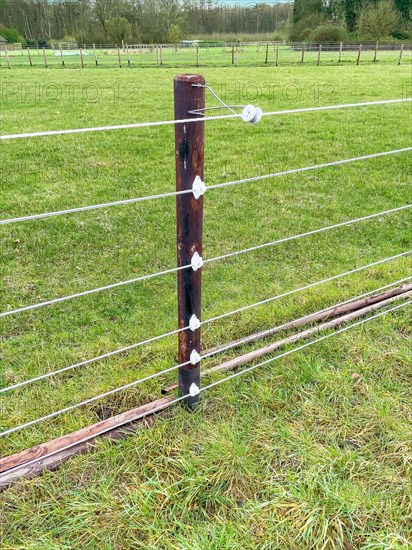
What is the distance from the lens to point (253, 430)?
180 cm

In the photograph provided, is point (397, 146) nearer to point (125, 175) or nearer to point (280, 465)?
point (125, 175)

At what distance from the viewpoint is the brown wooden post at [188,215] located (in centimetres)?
145

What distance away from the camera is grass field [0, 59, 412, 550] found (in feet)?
4.87

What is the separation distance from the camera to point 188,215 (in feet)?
5.23

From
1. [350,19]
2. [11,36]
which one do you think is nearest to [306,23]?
[350,19]

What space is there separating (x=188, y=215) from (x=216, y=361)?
0.91m

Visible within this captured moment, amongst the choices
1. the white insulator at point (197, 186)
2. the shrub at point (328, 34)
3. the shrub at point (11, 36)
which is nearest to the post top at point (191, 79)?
the white insulator at point (197, 186)

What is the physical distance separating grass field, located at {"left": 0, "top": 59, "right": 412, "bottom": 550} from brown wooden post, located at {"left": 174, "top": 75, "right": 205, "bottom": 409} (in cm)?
24

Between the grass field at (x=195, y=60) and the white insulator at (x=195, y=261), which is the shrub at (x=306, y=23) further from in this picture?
the white insulator at (x=195, y=261)

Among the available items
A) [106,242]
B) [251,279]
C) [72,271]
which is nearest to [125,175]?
[106,242]

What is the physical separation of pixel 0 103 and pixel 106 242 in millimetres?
7343

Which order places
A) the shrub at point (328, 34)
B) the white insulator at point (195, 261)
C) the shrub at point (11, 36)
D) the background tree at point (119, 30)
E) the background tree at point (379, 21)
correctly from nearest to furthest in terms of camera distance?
1. the white insulator at point (195, 261)
2. the background tree at point (119, 30)
3. the background tree at point (379, 21)
4. the shrub at point (328, 34)
5. the shrub at point (11, 36)

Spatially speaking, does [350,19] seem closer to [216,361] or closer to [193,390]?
[216,361]

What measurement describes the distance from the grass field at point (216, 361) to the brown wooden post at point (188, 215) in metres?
0.24
